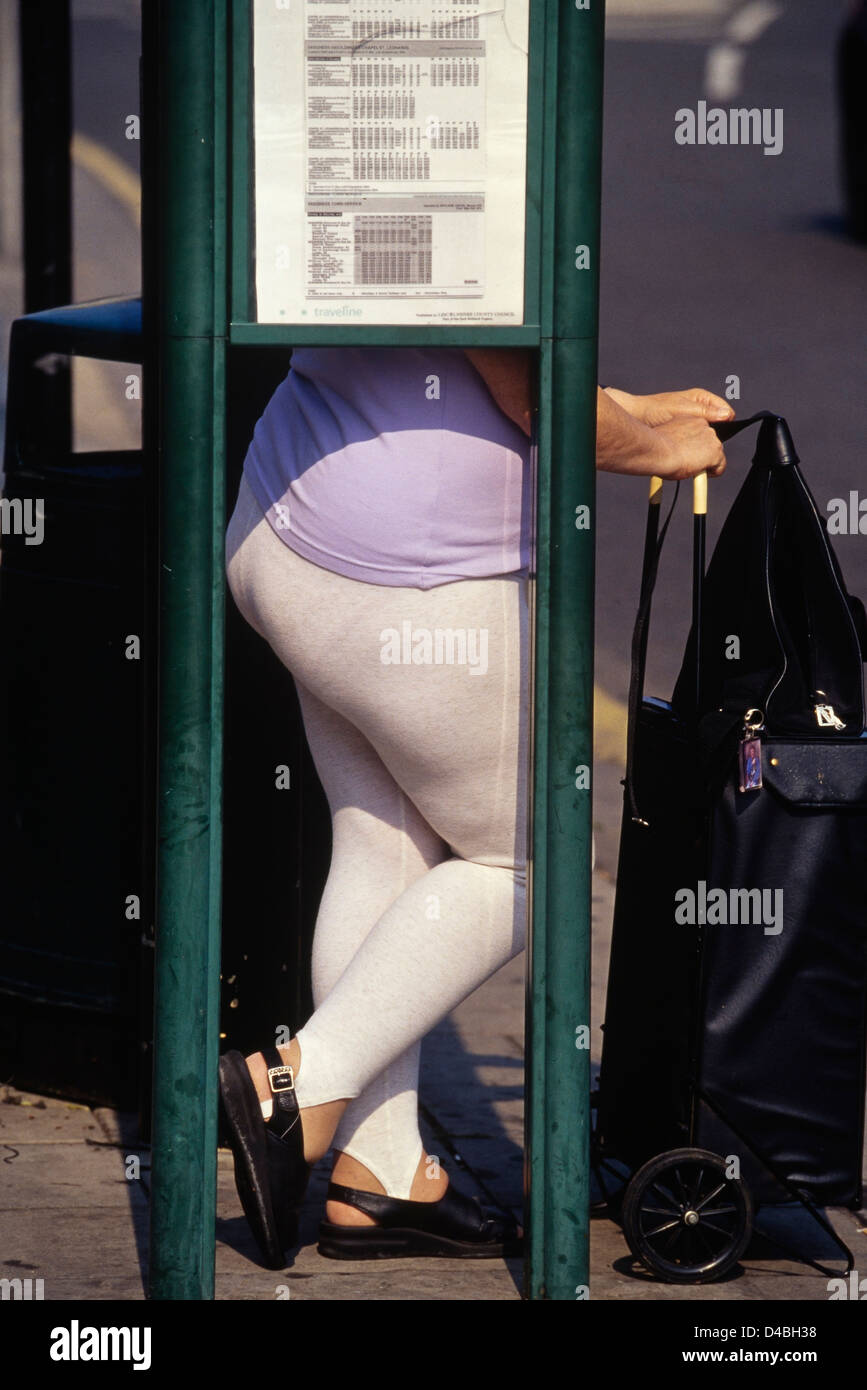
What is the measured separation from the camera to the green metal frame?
2564mm

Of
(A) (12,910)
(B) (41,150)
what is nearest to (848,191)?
(B) (41,150)

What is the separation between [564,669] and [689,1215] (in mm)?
878

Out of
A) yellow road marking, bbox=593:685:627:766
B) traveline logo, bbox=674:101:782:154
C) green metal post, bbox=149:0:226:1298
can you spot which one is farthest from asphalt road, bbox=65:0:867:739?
green metal post, bbox=149:0:226:1298

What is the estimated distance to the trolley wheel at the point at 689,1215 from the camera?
9.51 ft

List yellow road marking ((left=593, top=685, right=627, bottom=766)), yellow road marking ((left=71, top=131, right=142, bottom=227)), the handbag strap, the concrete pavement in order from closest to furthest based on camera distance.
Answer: the concrete pavement, the handbag strap, yellow road marking ((left=593, top=685, right=627, bottom=766)), yellow road marking ((left=71, top=131, right=142, bottom=227))

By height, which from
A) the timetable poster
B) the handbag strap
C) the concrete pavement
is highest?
the timetable poster

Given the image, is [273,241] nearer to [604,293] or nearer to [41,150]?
[41,150]

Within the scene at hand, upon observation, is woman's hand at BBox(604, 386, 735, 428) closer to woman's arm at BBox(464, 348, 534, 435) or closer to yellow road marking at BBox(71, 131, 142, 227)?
woman's arm at BBox(464, 348, 534, 435)

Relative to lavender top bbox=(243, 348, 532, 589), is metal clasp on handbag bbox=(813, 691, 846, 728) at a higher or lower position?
lower

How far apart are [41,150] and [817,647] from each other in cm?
331

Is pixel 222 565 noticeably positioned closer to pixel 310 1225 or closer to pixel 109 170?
pixel 310 1225

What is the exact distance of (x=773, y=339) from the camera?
1498 cm

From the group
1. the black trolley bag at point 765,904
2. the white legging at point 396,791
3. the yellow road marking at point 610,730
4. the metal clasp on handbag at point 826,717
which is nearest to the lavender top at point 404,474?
the white legging at point 396,791
